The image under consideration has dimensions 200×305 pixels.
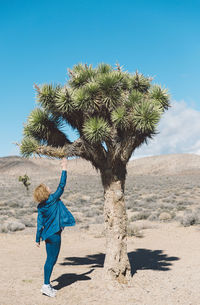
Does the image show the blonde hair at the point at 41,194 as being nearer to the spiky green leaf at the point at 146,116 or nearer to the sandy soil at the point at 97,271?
the sandy soil at the point at 97,271

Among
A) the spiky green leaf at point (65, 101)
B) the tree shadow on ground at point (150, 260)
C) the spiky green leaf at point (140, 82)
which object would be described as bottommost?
the tree shadow on ground at point (150, 260)

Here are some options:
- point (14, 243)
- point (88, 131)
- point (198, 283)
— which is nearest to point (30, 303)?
point (88, 131)

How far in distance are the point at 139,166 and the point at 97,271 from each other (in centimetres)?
8234

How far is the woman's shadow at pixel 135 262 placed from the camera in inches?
→ 301

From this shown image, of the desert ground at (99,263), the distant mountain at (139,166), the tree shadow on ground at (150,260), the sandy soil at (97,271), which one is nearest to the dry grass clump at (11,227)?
the desert ground at (99,263)

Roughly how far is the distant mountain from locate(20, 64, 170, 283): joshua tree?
66.3 m

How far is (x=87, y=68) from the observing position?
7566mm

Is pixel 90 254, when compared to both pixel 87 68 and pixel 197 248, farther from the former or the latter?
pixel 87 68

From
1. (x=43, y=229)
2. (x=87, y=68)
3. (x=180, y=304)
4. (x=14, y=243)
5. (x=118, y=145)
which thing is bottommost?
(x=180, y=304)

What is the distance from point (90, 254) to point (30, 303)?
5.09 meters

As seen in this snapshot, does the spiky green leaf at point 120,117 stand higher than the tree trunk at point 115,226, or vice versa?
the spiky green leaf at point 120,117

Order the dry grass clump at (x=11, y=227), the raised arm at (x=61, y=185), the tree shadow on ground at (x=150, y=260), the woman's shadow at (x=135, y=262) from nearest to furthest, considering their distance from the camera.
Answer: the raised arm at (x=61, y=185) → the woman's shadow at (x=135, y=262) → the tree shadow on ground at (x=150, y=260) → the dry grass clump at (x=11, y=227)

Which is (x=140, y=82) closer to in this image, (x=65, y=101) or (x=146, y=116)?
(x=146, y=116)

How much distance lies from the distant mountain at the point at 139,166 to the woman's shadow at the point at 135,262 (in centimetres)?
6315
